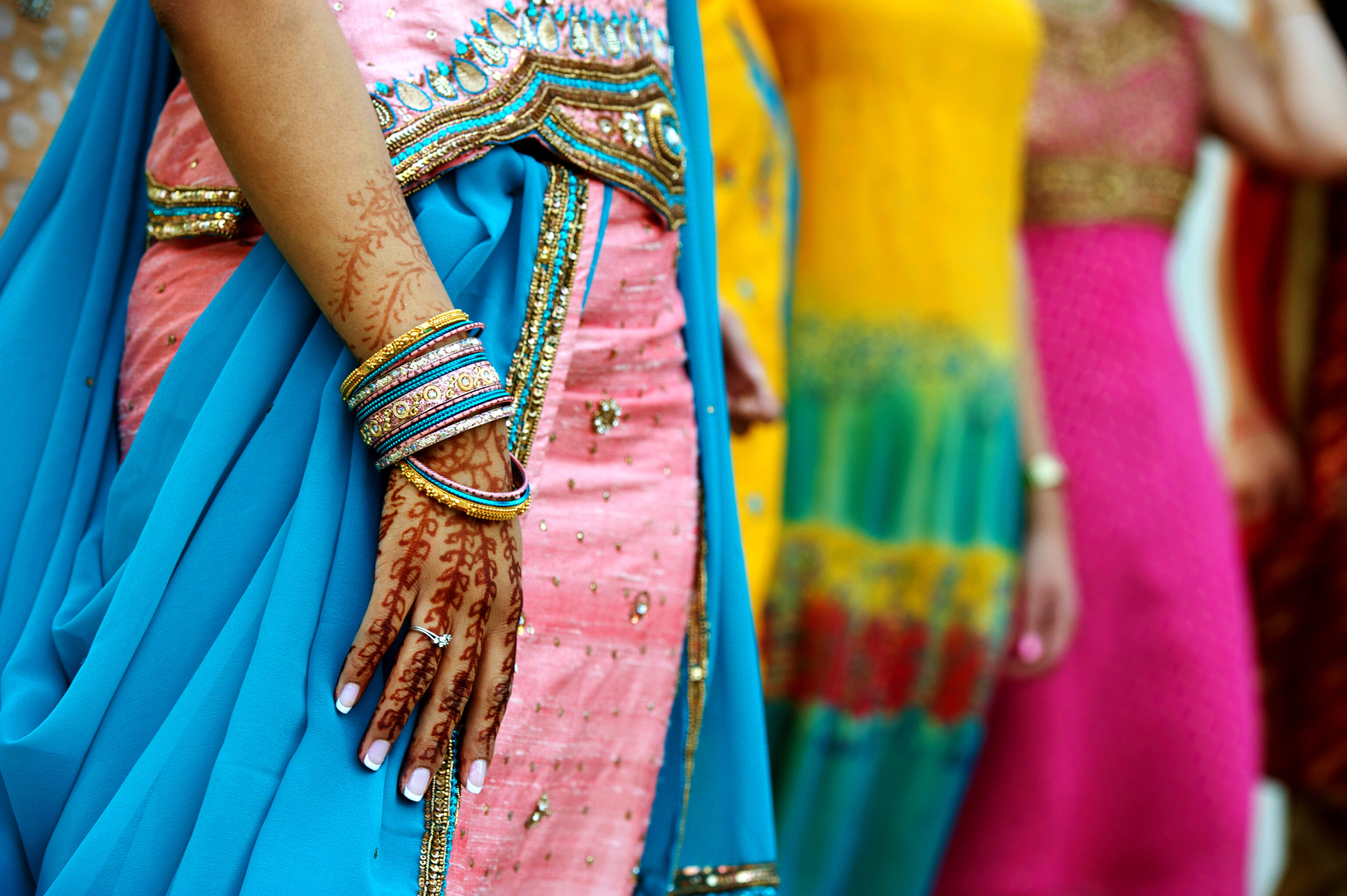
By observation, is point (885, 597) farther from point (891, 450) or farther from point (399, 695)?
point (399, 695)

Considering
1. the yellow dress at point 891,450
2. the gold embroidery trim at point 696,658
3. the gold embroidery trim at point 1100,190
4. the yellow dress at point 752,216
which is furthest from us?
the gold embroidery trim at point 1100,190

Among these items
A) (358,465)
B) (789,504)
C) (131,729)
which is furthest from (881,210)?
(131,729)

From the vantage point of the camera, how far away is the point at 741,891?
→ 83 cm

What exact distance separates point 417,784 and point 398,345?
0.20 metres

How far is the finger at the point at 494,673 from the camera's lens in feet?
1.95

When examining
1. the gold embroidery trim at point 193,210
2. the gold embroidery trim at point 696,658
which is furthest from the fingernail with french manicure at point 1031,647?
the gold embroidery trim at point 193,210

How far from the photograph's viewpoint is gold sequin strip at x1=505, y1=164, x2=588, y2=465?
2.21ft

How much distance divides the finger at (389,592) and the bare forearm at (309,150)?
0.08 metres

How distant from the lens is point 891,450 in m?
1.51

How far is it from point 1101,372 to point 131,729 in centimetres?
133

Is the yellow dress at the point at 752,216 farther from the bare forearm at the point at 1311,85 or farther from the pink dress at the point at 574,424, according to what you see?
the bare forearm at the point at 1311,85

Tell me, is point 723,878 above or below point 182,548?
below

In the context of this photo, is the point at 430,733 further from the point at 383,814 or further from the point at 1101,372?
the point at 1101,372

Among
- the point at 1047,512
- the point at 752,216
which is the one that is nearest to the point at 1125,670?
the point at 1047,512
